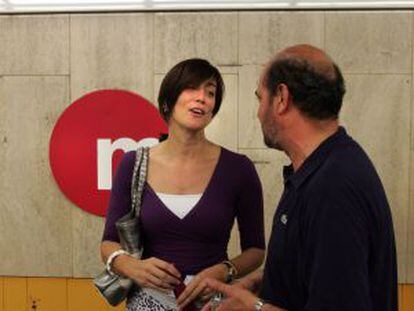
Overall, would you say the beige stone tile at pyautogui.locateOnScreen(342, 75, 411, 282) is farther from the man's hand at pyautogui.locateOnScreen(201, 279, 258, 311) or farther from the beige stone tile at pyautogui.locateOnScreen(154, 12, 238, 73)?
the man's hand at pyautogui.locateOnScreen(201, 279, 258, 311)

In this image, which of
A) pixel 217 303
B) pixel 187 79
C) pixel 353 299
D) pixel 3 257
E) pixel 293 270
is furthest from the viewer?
pixel 3 257

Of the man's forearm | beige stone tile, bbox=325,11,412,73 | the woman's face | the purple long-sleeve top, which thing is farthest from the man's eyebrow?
beige stone tile, bbox=325,11,412,73

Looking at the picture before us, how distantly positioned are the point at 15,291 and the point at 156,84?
171 cm

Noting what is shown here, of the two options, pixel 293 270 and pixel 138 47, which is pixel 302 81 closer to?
pixel 293 270

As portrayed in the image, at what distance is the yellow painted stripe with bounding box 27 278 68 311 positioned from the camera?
3578mm

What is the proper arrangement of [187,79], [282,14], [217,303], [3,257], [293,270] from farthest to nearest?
[3,257] < [282,14] < [187,79] < [217,303] < [293,270]

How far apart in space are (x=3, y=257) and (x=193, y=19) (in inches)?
80.3

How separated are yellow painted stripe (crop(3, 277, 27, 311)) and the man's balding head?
2955 mm

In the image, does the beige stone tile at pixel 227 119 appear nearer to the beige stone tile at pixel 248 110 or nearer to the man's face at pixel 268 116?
the beige stone tile at pixel 248 110

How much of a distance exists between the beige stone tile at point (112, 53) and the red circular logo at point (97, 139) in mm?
75

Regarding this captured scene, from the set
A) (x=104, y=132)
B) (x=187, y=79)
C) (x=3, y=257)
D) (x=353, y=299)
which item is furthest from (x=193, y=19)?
(x=353, y=299)

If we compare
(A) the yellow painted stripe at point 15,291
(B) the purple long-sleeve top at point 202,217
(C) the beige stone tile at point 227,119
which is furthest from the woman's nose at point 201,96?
(A) the yellow painted stripe at point 15,291

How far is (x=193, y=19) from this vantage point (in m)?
3.38

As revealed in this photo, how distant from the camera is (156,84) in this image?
3.42 meters
